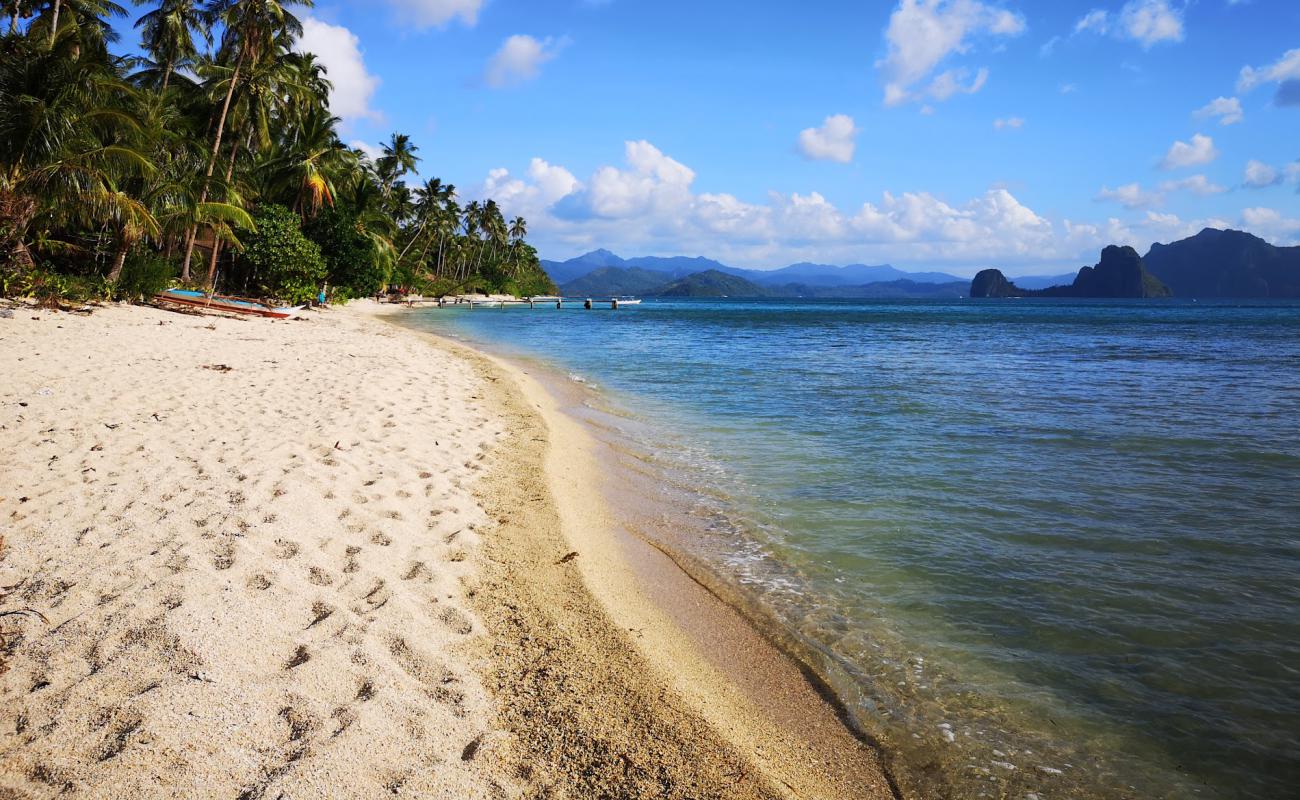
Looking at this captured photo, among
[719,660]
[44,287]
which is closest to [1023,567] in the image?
[719,660]

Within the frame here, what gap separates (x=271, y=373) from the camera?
11.8m

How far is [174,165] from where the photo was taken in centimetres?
2672

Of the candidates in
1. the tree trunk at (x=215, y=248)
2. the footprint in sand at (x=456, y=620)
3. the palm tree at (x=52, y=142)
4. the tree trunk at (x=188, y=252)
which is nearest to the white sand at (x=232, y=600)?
the footprint in sand at (x=456, y=620)

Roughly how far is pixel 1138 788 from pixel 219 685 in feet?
14.9

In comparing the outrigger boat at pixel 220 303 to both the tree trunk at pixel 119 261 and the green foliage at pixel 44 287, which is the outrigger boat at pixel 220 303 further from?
the green foliage at pixel 44 287

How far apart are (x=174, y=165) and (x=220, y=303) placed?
25.5ft

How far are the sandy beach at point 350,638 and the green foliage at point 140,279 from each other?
661 inches

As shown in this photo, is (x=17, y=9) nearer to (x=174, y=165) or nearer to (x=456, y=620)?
(x=174, y=165)

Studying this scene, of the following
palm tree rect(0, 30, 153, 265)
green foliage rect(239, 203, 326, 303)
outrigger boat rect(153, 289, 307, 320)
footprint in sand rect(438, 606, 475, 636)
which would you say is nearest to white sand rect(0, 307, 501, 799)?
footprint in sand rect(438, 606, 475, 636)

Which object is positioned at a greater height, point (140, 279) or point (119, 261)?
point (119, 261)

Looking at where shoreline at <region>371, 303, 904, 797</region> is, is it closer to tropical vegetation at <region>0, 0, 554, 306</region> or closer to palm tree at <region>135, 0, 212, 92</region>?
tropical vegetation at <region>0, 0, 554, 306</region>

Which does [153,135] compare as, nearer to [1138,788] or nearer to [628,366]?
[628,366]

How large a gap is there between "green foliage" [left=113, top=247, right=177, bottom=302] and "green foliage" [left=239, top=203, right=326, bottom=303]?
387 inches

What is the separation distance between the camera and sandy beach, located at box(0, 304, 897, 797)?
270 cm
